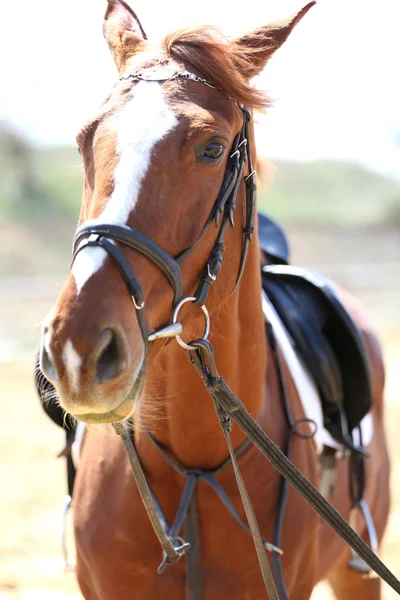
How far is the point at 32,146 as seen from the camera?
41.4 metres

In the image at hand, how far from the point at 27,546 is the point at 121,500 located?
3716mm

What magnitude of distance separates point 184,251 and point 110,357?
42 cm

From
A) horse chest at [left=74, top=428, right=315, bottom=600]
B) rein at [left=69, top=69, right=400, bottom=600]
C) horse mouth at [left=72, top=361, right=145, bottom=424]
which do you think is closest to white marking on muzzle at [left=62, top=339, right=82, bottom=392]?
horse mouth at [left=72, top=361, right=145, bottom=424]

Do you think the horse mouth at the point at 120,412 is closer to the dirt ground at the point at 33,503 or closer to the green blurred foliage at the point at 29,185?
the dirt ground at the point at 33,503

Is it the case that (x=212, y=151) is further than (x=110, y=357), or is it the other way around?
(x=212, y=151)

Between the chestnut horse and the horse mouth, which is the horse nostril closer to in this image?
the chestnut horse

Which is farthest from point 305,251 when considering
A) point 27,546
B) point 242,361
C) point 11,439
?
point 242,361

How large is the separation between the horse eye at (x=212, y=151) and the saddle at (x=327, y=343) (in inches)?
54.2

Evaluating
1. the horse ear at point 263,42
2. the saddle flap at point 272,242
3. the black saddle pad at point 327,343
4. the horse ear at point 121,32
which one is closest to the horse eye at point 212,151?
the horse ear at point 263,42

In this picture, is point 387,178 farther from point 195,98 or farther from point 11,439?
point 195,98

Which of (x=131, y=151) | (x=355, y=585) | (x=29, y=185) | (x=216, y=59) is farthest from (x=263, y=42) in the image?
(x=29, y=185)

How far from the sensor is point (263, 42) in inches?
99.6

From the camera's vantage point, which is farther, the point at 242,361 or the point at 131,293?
the point at 242,361

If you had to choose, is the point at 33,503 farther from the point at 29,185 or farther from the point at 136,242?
the point at 29,185
